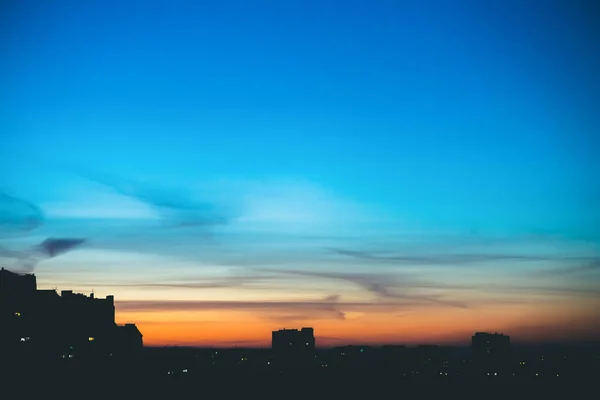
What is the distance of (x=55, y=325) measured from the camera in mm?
128125

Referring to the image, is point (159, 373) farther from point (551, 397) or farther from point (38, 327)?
point (551, 397)

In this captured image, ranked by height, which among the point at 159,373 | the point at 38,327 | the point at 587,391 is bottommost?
the point at 587,391

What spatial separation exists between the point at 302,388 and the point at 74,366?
242ft

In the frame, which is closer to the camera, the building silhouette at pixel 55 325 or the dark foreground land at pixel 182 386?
the dark foreground land at pixel 182 386

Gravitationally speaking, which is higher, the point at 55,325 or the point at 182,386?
the point at 55,325

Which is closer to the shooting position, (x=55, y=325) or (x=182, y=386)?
(x=55, y=325)

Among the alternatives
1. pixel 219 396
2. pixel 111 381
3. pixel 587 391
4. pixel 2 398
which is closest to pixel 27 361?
pixel 111 381

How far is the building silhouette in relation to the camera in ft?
347

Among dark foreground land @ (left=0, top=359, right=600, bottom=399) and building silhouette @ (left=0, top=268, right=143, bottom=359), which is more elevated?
building silhouette @ (left=0, top=268, right=143, bottom=359)

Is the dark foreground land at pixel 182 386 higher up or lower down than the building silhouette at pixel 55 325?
lower down

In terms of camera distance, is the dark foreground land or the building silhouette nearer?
the dark foreground land

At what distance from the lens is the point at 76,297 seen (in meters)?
151

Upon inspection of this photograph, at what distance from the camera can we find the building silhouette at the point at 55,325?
106 meters

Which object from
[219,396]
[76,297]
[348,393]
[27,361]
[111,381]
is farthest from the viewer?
[348,393]
